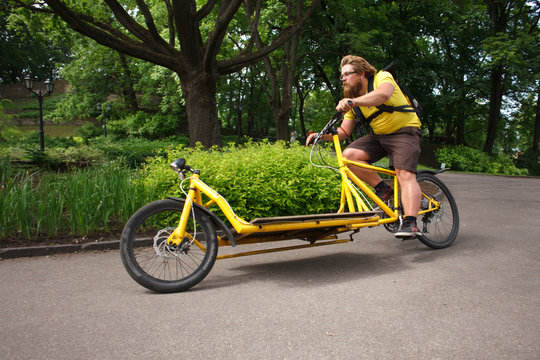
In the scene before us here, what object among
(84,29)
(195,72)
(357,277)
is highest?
(84,29)

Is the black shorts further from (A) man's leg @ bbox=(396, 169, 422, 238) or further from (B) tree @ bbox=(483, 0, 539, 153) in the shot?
(B) tree @ bbox=(483, 0, 539, 153)

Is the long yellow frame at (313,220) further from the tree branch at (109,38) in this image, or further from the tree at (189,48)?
the tree branch at (109,38)

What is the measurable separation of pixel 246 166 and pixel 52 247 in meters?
2.59

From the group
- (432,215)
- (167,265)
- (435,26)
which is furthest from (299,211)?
(435,26)

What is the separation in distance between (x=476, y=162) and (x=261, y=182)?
23990 mm

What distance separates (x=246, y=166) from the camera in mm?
5895

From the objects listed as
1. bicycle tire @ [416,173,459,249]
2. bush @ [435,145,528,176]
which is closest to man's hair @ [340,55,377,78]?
bicycle tire @ [416,173,459,249]

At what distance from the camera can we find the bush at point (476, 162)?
25.5 m

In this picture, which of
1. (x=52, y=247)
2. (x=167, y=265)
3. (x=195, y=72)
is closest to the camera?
(x=167, y=265)

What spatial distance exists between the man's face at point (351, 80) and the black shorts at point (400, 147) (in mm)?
594

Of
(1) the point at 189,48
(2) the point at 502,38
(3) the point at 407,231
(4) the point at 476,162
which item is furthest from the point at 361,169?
(4) the point at 476,162

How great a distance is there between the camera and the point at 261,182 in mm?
5746

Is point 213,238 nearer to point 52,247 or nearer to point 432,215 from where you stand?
point 52,247

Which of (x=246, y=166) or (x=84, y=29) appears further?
(x=84, y=29)
